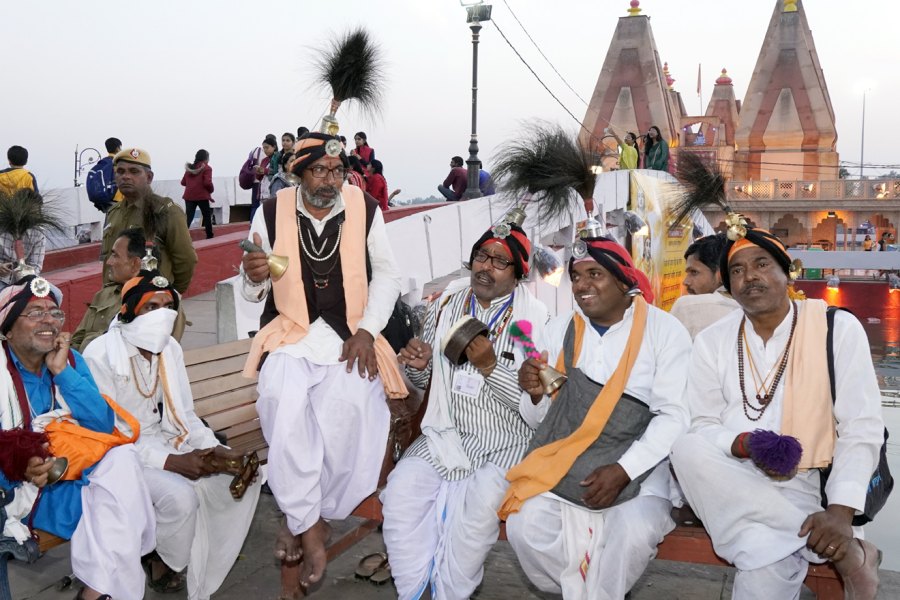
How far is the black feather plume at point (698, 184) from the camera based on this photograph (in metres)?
4.59

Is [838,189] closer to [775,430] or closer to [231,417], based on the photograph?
[231,417]

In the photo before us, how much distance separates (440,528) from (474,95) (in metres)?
13.0

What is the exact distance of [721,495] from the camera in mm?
3184

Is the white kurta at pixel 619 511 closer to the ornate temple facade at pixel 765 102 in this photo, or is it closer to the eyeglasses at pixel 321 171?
the eyeglasses at pixel 321 171

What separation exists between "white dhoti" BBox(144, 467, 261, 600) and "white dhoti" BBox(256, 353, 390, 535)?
0.40m

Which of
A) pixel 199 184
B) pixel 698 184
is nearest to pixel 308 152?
pixel 698 184

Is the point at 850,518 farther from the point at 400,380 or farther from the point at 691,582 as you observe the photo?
the point at 400,380

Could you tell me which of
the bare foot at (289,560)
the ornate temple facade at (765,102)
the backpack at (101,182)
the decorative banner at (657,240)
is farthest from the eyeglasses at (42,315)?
the ornate temple facade at (765,102)

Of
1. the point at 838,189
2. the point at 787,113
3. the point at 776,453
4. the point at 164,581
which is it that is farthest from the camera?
the point at 787,113

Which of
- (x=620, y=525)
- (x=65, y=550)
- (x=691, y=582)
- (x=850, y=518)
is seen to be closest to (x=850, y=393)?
(x=850, y=518)

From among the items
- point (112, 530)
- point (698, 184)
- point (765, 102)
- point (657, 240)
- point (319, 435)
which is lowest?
point (112, 530)

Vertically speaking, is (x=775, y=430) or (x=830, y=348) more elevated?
(x=830, y=348)

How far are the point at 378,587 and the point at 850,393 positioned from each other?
2359 millimetres

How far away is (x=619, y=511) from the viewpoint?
10.7ft
